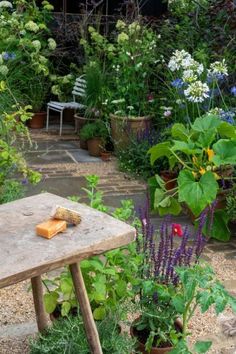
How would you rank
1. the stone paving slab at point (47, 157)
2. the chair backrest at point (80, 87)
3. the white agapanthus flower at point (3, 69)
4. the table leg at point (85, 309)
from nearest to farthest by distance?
the table leg at point (85, 309) < the stone paving slab at point (47, 157) < the white agapanthus flower at point (3, 69) < the chair backrest at point (80, 87)

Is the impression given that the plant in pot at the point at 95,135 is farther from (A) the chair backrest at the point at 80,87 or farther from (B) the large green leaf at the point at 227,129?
(B) the large green leaf at the point at 227,129

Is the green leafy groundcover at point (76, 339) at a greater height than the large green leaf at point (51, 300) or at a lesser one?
lesser

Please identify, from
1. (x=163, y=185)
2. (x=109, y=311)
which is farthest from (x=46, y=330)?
(x=163, y=185)

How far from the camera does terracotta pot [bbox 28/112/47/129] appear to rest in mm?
8406

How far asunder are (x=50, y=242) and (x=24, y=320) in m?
1.22

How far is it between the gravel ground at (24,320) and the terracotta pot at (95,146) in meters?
3.51

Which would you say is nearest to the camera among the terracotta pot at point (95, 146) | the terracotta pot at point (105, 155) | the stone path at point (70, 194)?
the stone path at point (70, 194)

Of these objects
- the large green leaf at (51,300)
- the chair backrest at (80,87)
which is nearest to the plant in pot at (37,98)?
the chair backrest at (80,87)

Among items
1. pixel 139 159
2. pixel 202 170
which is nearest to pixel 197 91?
pixel 202 170

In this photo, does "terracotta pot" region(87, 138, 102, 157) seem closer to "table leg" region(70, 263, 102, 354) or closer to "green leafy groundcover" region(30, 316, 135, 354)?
"green leafy groundcover" region(30, 316, 135, 354)

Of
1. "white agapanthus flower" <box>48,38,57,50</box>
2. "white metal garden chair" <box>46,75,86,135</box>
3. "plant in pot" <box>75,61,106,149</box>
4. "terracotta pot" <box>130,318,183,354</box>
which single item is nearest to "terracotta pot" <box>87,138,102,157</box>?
"plant in pot" <box>75,61,106,149</box>

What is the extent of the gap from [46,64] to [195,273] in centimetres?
660

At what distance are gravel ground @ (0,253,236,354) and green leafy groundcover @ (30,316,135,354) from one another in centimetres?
30

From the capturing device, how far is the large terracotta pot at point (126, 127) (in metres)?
6.45
